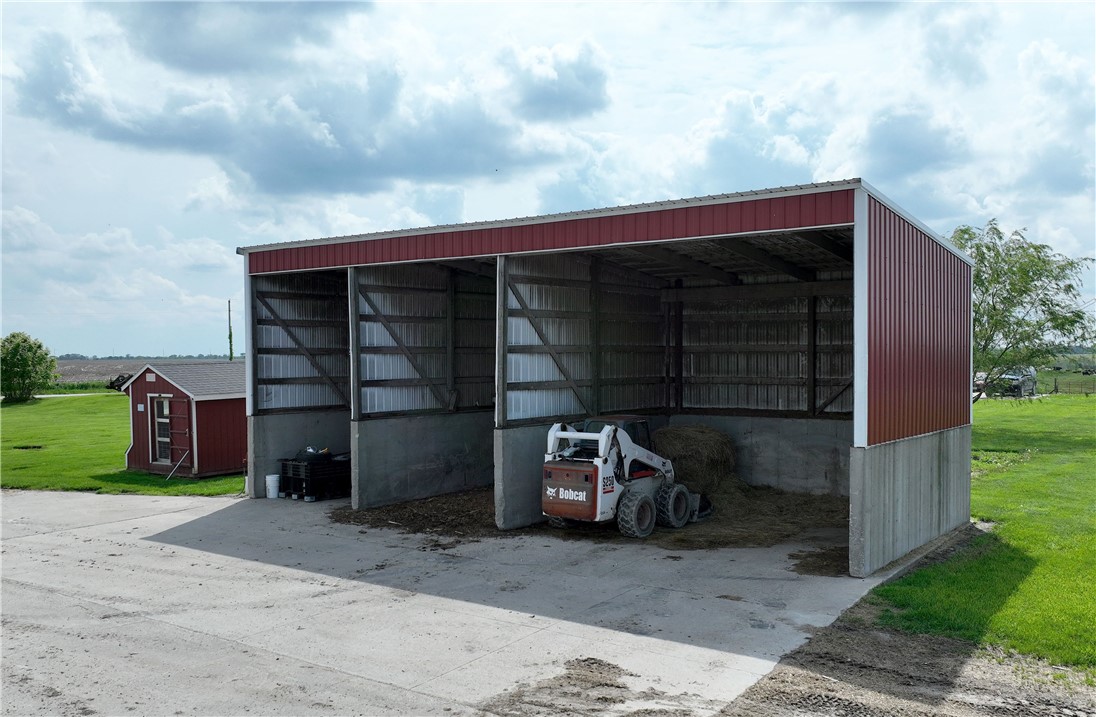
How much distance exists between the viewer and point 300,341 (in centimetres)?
2114

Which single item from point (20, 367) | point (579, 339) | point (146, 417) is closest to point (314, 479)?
point (579, 339)

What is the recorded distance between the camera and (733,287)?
67.1 ft

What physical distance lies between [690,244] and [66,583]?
38.3 ft

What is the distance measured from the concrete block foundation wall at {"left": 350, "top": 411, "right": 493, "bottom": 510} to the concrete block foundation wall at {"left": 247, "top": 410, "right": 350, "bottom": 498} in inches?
121

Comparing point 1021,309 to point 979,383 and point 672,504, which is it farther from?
point 672,504

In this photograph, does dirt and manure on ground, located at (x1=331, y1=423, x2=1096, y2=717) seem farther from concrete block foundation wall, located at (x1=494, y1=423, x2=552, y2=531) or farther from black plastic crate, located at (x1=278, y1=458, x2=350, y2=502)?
black plastic crate, located at (x1=278, y1=458, x2=350, y2=502)

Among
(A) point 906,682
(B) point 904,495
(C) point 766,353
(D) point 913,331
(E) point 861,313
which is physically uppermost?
(E) point 861,313

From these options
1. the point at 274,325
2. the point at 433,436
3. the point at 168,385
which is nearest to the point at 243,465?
the point at 168,385

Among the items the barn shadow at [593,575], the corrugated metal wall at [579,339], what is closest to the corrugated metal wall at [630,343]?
the corrugated metal wall at [579,339]

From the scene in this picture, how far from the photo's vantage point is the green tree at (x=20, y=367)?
5047 cm

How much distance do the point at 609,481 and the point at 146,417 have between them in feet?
49.1

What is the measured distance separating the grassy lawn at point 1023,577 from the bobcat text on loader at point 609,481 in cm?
432

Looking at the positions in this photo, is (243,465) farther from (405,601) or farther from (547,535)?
(405,601)

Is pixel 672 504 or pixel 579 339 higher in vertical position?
pixel 579 339
